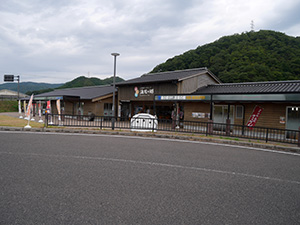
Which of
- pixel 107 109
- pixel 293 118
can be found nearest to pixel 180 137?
pixel 293 118

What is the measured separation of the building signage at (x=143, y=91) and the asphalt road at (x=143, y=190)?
54.8ft

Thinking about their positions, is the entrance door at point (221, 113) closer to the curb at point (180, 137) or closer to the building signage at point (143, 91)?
the curb at point (180, 137)

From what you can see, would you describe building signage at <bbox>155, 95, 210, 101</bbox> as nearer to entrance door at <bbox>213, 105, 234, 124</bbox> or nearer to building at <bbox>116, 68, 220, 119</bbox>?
building at <bbox>116, 68, 220, 119</bbox>

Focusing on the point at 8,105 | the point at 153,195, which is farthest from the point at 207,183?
the point at 8,105

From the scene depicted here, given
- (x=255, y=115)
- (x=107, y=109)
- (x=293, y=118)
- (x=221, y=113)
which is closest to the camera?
(x=293, y=118)

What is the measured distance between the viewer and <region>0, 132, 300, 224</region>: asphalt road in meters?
3.45

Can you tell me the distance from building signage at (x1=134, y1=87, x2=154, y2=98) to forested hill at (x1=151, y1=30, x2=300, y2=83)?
2096 centimetres

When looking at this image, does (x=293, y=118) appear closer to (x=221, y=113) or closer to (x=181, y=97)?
(x=221, y=113)

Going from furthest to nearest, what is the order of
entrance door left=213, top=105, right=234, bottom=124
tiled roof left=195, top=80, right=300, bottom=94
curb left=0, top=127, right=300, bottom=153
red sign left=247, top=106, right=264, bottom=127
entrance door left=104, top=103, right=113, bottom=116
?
entrance door left=104, top=103, right=113, bottom=116, entrance door left=213, top=105, right=234, bottom=124, red sign left=247, top=106, right=264, bottom=127, tiled roof left=195, top=80, right=300, bottom=94, curb left=0, top=127, right=300, bottom=153

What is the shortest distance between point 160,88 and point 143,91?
245 cm

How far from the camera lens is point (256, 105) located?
16.2 m

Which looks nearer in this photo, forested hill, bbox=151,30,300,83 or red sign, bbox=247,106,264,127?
red sign, bbox=247,106,264,127

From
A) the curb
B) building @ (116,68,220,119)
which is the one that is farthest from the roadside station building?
the curb

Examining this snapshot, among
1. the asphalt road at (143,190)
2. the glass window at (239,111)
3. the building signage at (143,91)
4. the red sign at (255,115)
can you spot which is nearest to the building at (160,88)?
the building signage at (143,91)
